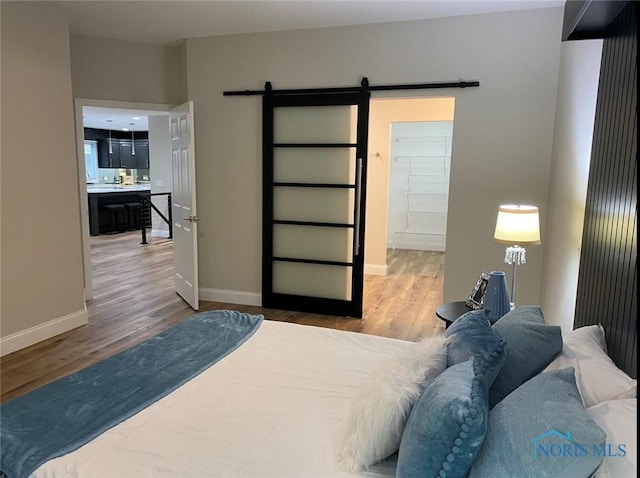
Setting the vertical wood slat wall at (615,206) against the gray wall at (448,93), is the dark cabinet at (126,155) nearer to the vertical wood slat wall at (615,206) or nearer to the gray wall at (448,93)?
the gray wall at (448,93)

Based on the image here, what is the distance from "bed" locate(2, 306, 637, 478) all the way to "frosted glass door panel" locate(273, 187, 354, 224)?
259 centimetres

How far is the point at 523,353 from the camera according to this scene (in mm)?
1597

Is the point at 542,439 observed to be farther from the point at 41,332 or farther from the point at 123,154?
the point at 123,154

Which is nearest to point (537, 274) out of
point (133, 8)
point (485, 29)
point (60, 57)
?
point (485, 29)

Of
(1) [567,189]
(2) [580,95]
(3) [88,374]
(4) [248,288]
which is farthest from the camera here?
(4) [248,288]

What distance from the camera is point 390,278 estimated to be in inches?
242

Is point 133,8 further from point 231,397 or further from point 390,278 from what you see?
point 390,278

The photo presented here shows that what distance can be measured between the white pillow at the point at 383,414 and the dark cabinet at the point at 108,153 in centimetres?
1236

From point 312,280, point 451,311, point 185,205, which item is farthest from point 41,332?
point 451,311

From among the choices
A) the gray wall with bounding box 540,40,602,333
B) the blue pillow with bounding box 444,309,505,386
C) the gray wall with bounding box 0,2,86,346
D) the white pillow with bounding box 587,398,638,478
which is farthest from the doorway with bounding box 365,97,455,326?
the white pillow with bounding box 587,398,638,478

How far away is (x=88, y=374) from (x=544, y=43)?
3849mm

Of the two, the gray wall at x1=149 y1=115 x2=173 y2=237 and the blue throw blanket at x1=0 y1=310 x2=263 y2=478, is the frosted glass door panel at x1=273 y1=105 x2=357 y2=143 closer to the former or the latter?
the blue throw blanket at x1=0 y1=310 x2=263 y2=478

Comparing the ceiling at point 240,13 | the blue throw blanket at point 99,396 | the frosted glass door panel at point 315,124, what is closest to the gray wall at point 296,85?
the ceiling at point 240,13

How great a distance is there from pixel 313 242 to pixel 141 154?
31.8 feet
